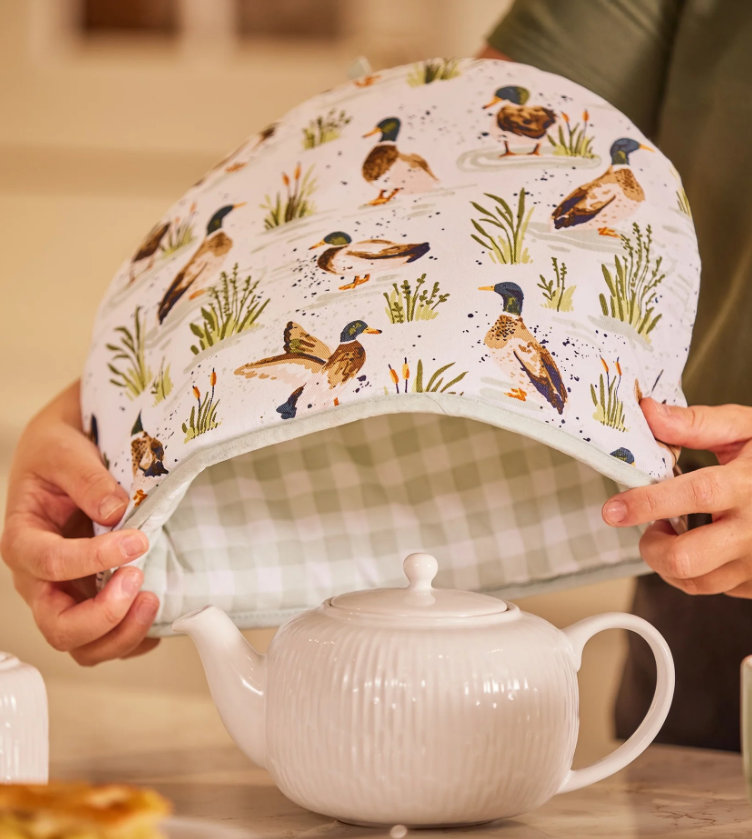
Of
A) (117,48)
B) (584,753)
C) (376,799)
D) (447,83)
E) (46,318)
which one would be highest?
(447,83)

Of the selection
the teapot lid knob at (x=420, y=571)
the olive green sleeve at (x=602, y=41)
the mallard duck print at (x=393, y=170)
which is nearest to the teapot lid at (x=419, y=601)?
the teapot lid knob at (x=420, y=571)

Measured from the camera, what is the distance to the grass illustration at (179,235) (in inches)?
22.3

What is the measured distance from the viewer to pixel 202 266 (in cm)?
53

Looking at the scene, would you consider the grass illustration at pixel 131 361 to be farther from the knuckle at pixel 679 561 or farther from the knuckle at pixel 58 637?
the knuckle at pixel 679 561

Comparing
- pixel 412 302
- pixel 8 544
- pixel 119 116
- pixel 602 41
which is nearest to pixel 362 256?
pixel 412 302

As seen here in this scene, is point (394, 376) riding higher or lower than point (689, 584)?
higher

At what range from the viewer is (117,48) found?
179 cm

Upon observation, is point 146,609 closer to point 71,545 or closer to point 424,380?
point 71,545

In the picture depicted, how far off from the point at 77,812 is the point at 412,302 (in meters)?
0.27

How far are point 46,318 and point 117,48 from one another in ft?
1.75

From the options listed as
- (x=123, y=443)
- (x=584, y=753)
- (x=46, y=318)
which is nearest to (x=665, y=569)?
(x=584, y=753)

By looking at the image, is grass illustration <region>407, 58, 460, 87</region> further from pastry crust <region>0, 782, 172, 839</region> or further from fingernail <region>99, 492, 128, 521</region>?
pastry crust <region>0, 782, 172, 839</region>

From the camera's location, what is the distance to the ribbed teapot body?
14.3 inches

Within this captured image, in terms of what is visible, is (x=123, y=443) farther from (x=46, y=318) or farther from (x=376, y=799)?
(x=46, y=318)
